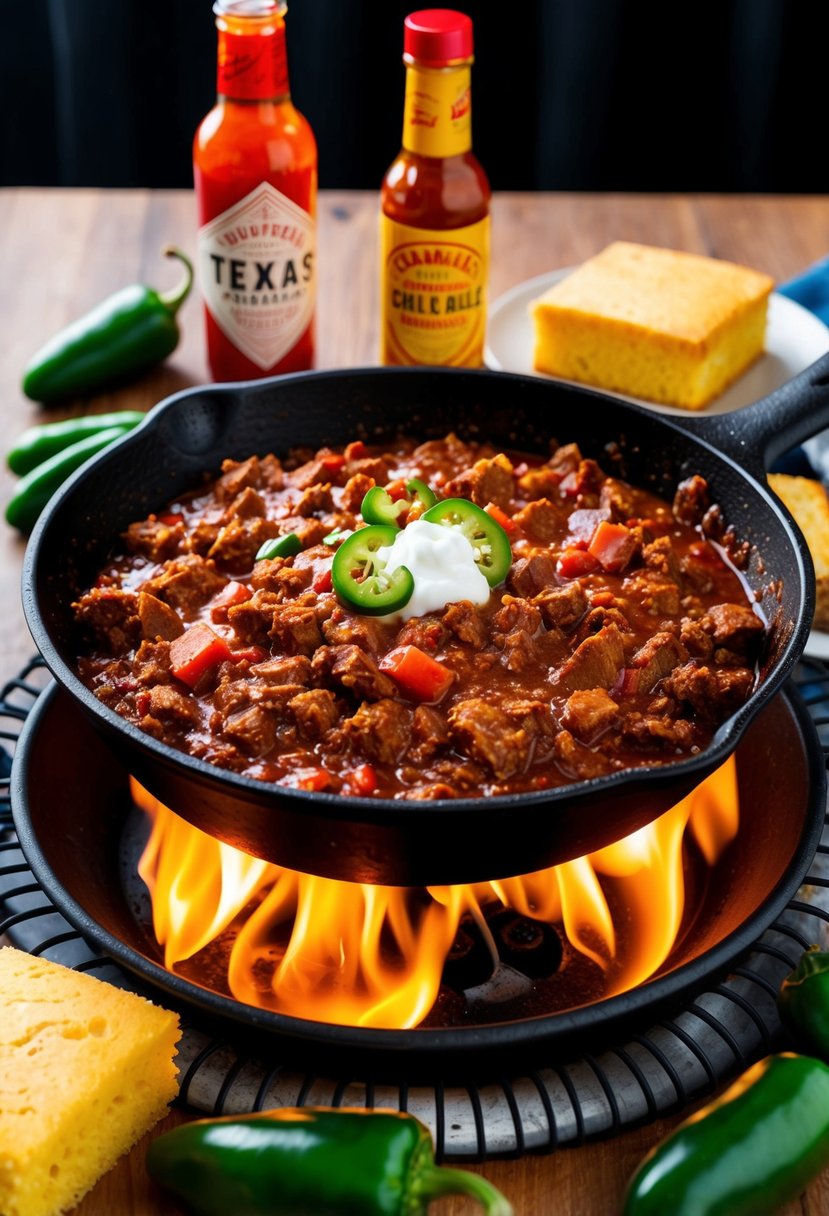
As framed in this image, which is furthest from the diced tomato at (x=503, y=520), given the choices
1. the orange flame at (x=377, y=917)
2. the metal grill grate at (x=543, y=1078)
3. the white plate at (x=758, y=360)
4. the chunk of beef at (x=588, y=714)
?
the white plate at (x=758, y=360)

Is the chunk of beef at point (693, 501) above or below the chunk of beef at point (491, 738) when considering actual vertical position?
below

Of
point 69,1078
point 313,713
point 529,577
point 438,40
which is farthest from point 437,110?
point 69,1078

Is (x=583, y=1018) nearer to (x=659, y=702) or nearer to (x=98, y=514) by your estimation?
(x=659, y=702)

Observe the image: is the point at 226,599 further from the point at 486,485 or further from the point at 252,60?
the point at 252,60

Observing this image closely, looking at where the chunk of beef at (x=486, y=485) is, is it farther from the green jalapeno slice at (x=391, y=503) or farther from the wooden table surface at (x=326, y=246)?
the wooden table surface at (x=326, y=246)

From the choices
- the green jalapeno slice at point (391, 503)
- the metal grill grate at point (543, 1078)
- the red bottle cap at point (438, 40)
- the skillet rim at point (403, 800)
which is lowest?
the metal grill grate at point (543, 1078)

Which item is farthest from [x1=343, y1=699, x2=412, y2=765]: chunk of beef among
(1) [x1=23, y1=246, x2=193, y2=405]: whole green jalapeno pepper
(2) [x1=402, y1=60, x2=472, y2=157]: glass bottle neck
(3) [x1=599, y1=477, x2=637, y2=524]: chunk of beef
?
(1) [x1=23, y1=246, x2=193, y2=405]: whole green jalapeno pepper
